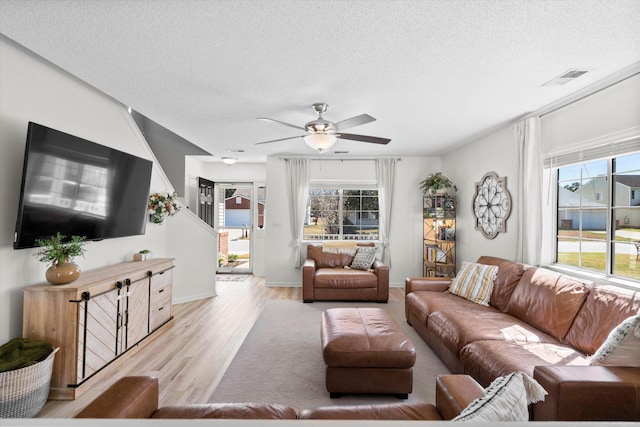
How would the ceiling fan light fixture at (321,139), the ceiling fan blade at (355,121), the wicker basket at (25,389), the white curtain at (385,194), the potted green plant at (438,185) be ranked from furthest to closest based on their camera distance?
the white curtain at (385,194), the potted green plant at (438,185), the ceiling fan light fixture at (321,139), the ceiling fan blade at (355,121), the wicker basket at (25,389)

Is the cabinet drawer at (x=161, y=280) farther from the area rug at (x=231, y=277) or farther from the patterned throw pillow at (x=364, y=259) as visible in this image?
the patterned throw pillow at (x=364, y=259)

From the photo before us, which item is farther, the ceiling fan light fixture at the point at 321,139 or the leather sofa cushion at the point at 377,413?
the ceiling fan light fixture at the point at 321,139

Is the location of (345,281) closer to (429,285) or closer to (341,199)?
(429,285)

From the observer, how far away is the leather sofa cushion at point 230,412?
1416mm

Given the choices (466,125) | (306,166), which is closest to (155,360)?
(306,166)

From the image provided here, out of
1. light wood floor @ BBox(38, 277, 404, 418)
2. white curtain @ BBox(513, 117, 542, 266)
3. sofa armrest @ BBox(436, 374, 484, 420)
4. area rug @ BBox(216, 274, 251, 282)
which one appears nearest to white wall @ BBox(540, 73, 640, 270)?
white curtain @ BBox(513, 117, 542, 266)

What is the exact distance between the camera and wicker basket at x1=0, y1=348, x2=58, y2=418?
6.18 feet

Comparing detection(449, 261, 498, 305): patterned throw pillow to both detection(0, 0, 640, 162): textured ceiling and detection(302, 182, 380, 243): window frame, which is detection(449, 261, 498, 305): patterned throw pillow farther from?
detection(302, 182, 380, 243): window frame

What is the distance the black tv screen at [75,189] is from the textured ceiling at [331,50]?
23.2 inches

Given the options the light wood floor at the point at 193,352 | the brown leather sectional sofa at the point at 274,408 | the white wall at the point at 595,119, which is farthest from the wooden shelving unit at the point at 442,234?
the brown leather sectional sofa at the point at 274,408

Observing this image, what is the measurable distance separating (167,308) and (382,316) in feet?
8.35

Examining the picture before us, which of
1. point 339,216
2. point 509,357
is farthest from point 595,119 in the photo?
point 339,216

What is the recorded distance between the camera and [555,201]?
328 centimetres

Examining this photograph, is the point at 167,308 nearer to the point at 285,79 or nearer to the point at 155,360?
the point at 155,360
